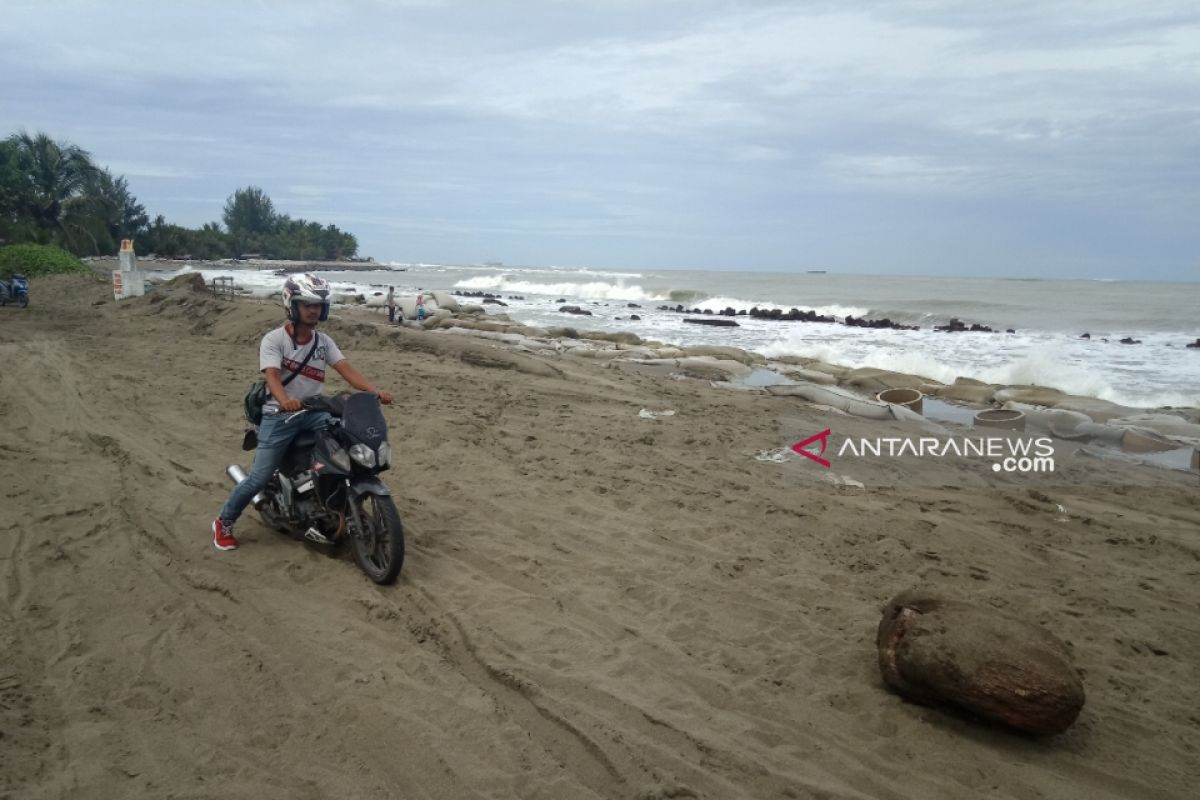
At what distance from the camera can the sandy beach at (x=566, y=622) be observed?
9.57ft

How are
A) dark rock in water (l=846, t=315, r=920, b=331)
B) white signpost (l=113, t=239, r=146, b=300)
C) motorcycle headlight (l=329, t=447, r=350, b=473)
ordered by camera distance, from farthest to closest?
1. dark rock in water (l=846, t=315, r=920, b=331)
2. white signpost (l=113, t=239, r=146, b=300)
3. motorcycle headlight (l=329, t=447, r=350, b=473)

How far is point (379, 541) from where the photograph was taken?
439 centimetres

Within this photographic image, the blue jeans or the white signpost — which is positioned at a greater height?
the white signpost

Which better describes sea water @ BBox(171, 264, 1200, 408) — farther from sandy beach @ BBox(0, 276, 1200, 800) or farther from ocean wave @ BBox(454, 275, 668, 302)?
sandy beach @ BBox(0, 276, 1200, 800)

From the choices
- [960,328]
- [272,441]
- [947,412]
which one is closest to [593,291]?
[960,328]

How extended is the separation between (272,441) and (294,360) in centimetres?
51

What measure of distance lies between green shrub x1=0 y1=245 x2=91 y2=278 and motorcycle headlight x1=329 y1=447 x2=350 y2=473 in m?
26.7

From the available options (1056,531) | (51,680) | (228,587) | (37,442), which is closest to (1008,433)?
(1056,531)

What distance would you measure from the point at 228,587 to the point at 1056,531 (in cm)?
569

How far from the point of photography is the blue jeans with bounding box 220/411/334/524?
15.3 ft

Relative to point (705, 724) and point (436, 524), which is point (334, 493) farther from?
point (705, 724)

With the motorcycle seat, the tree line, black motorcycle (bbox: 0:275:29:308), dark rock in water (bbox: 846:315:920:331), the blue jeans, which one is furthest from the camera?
the tree line

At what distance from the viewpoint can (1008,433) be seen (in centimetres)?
970

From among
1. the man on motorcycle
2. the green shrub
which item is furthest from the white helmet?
the green shrub
